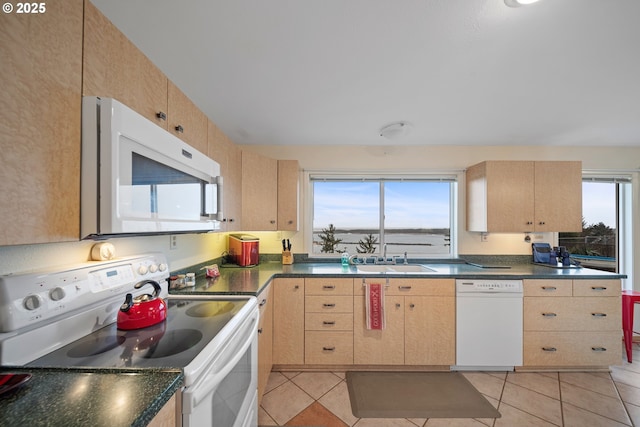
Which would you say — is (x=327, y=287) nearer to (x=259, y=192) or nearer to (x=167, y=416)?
(x=259, y=192)

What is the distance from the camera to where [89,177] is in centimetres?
76

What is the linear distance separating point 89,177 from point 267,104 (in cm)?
145

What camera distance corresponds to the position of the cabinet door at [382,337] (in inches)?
85.2

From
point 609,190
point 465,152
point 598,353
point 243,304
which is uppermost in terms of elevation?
point 465,152

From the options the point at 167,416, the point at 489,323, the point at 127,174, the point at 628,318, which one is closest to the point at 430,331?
the point at 489,323

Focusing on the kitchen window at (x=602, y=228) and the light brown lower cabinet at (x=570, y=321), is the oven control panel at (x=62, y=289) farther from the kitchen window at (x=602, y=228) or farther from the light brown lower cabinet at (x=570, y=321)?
the kitchen window at (x=602, y=228)

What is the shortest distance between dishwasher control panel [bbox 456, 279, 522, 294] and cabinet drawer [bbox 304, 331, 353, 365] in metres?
1.06

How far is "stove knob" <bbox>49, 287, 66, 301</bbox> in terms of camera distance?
83cm

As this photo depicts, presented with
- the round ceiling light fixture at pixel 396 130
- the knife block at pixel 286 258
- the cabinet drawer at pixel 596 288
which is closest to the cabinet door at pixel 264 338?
the knife block at pixel 286 258

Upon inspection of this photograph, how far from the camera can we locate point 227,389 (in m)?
1.01

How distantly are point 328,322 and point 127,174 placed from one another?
6.20ft

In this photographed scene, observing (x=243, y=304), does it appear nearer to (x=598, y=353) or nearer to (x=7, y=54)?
(x=7, y=54)

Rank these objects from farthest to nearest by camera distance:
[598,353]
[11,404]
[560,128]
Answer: [560,128]
[598,353]
[11,404]

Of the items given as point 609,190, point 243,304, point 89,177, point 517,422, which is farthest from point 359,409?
point 609,190
